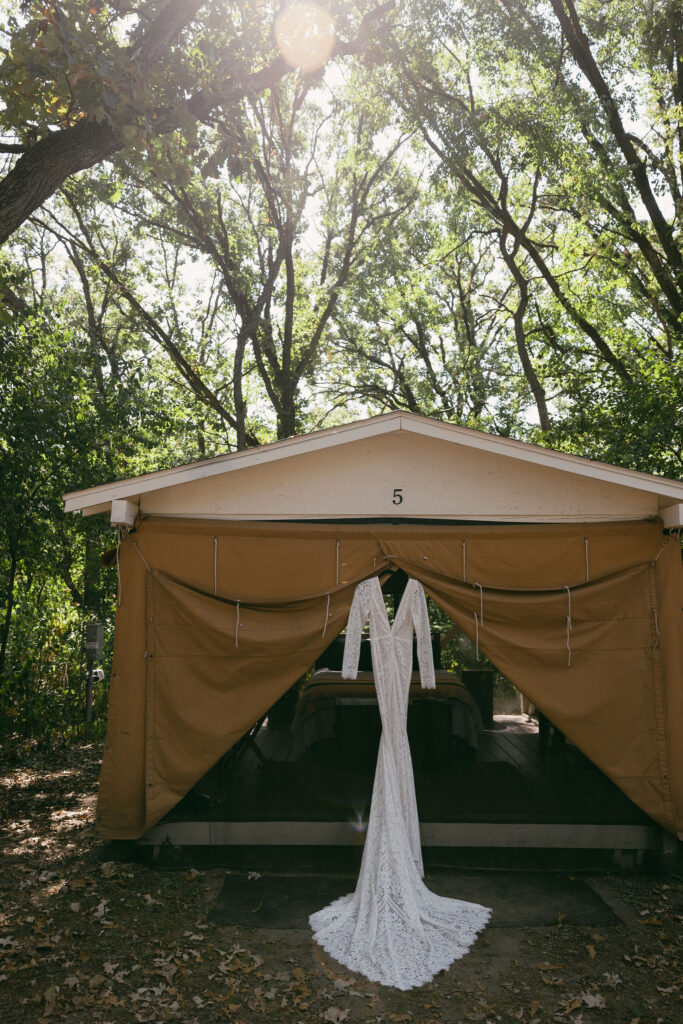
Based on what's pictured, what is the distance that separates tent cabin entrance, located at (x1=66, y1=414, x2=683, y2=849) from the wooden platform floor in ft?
0.20

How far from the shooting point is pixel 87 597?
40.2 ft

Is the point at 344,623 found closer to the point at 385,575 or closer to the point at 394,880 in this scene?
the point at 385,575

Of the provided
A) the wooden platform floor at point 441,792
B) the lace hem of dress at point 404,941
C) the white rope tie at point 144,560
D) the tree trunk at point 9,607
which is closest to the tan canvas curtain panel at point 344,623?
the white rope tie at point 144,560

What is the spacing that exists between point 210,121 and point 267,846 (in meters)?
Result: 5.67

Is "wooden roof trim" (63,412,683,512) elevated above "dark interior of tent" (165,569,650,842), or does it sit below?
above

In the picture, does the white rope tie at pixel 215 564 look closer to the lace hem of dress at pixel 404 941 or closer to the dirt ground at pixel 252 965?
the dirt ground at pixel 252 965

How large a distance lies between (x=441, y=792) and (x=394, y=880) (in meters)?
1.83

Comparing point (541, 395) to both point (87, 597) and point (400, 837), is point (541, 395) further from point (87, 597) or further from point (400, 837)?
point (400, 837)

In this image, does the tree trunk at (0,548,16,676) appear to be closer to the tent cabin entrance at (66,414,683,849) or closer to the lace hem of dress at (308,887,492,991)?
the tent cabin entrance at (66,414,683,849)

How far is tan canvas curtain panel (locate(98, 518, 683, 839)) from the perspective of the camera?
18.3 ft

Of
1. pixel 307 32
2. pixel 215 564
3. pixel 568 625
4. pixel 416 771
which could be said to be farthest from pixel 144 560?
pixel 307 32

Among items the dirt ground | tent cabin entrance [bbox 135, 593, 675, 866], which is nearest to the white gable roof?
tent cabin entrance [bbox 135, 593, 675, 866]

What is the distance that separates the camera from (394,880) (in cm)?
477

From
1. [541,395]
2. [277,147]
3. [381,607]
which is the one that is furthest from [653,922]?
[277,147]
